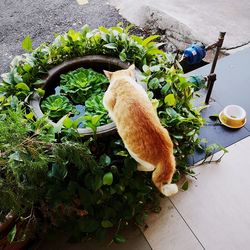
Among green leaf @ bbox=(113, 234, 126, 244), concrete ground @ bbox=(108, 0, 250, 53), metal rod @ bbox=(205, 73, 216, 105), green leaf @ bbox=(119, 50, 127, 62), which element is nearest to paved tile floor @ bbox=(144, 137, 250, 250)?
green leaf @ bbox=(113, 234, 126, 244)

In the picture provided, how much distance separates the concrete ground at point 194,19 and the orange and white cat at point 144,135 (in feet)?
5.56

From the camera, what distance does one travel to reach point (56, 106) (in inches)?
62.8

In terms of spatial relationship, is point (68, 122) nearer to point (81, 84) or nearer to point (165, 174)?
point (81, 84)

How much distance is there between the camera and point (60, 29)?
3.22 m

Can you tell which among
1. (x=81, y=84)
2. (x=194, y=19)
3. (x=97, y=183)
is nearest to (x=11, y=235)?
(x=97, y=183)

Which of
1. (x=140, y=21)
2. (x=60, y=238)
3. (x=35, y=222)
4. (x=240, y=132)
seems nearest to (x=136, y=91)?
(x=35, y=222)

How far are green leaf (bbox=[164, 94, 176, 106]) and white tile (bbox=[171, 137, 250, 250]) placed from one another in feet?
1.84

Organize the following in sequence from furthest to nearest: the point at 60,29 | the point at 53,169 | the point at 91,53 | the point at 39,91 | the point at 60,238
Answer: the point at 60,29 < the point at 91,53 < the point at 60,238 < the point at 39,91 < the point at 53,169

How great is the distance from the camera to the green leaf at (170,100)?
1631mm

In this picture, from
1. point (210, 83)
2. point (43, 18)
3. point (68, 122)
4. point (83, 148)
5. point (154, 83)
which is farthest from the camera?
point (43, 18)

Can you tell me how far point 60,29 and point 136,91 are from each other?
213cm

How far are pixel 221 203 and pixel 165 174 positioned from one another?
663 mm

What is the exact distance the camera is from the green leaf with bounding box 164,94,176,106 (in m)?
1.63

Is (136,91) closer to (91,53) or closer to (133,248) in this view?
(91,53)
